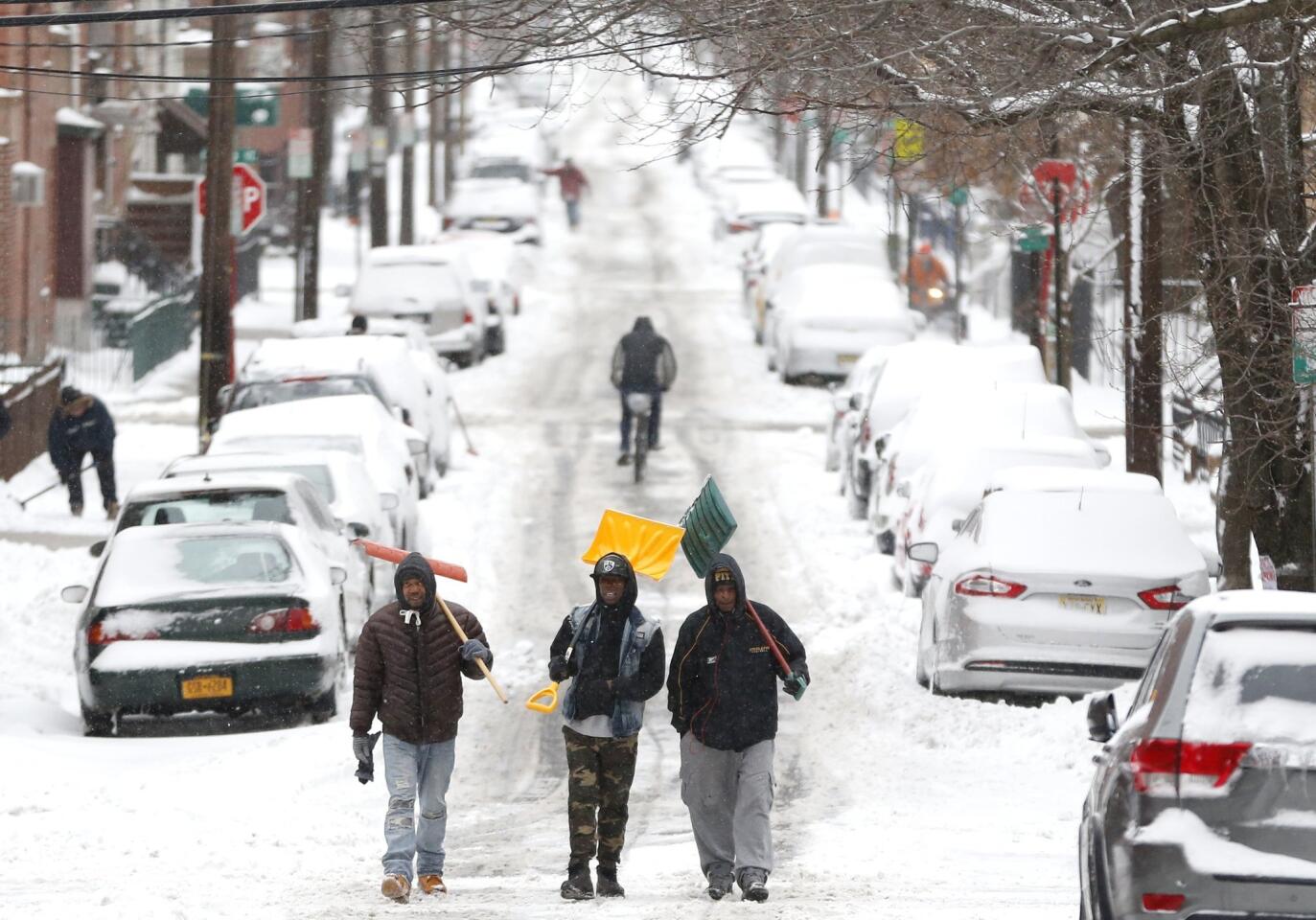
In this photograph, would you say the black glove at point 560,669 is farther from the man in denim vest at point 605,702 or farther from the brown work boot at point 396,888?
the brown work boot at point 396,888

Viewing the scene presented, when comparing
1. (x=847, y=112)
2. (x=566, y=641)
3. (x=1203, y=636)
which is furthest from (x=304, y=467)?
(x=1203, y=636)

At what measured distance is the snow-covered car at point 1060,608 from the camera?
13930 millimetres

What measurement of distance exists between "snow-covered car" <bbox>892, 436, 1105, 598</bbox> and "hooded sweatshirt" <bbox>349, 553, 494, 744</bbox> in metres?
7.55

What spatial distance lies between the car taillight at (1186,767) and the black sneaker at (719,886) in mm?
2813

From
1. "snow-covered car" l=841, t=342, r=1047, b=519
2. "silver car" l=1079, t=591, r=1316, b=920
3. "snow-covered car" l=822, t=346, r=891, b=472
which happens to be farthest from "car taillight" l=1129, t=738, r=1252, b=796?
"snow-covered car" l=822, t=346, r=891, b=472

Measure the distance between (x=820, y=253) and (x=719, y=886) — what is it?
2605 centimetres

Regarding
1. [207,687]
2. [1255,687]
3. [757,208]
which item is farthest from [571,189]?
[1255,687]

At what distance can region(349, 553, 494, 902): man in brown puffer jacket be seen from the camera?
385 inches

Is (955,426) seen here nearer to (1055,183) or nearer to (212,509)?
(1055,183)

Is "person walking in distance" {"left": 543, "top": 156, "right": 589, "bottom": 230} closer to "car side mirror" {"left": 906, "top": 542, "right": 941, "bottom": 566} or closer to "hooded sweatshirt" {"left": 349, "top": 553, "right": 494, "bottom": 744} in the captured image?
"car side mirror" {"left": 906, "top": 542, "right": 941, "bottom": 566}

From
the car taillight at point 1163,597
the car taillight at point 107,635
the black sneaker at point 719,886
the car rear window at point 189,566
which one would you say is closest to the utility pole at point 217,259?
the car rear window at point 189,566

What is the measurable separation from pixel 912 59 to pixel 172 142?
40929mm

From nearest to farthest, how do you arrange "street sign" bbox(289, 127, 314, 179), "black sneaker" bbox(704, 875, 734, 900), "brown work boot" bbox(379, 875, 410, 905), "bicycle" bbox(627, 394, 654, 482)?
"brown work boot" bbox(379, 875, 410, 905) < "black sneaker" bbox(704, 875, 734, 900) < "bicycle" bbox(627, 394, 654, 482) < "street sign" bbox(289, 127, 314, 179)

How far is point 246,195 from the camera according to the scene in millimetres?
25219
